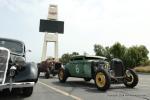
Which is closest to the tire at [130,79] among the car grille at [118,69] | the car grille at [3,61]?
the car grille at [118,69]

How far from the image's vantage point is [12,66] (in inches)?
357

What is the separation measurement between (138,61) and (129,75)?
214 ft

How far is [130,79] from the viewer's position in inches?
534

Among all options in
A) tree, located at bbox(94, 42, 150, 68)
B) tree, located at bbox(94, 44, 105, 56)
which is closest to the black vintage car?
tree, located at bbox(94, 42, 150, 68)

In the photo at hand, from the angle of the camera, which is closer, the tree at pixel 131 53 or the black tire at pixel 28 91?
the black tire at pixel 28 91

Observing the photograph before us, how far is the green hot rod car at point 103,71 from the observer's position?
488 inches

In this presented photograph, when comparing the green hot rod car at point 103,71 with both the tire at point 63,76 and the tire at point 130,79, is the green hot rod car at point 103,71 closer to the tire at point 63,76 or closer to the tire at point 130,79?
the tire at point 130,79

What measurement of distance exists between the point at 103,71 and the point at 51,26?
52243 mm

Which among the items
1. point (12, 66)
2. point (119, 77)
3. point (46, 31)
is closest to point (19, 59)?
point (12, 66)

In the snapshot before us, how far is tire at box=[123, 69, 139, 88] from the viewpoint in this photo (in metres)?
13.4

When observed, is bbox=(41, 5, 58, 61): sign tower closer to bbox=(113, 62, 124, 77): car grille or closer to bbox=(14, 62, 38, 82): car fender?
bbox=(113, 62, 124, 77): car grille

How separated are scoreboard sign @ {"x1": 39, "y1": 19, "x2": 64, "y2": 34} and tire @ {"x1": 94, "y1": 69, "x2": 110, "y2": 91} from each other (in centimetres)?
5105

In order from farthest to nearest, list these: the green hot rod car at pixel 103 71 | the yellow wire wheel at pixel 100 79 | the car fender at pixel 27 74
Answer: the green hot rod car at pixel 103 71 → the yellow wire wheel at pixel 100 79 → the car fender at pixel 27 74

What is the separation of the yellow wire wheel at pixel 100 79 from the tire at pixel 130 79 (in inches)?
58.1
